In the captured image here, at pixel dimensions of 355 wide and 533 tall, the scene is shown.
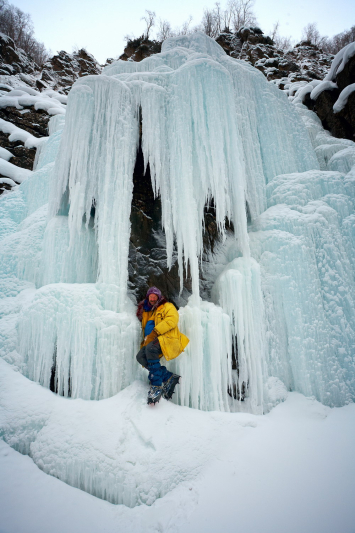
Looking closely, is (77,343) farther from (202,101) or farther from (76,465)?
(202,101)

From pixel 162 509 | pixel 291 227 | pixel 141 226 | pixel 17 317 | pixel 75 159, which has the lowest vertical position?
pixel 162 509

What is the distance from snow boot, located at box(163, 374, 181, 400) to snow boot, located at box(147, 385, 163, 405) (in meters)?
0.09

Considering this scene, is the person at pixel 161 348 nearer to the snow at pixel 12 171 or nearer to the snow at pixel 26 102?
the snow at pixel 12 171

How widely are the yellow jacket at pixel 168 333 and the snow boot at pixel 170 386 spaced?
346mm

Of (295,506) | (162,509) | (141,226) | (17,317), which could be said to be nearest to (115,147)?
(141,226)

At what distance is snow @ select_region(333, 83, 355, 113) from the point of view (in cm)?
584

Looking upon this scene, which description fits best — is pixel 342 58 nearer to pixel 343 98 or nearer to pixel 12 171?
pixel 343 98

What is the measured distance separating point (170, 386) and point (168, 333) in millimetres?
622

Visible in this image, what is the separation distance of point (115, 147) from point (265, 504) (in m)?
4.35

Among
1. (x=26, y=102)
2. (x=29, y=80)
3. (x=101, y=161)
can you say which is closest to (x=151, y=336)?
(x=101, y=161)

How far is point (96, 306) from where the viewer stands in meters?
3.13

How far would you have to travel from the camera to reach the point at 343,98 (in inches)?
240

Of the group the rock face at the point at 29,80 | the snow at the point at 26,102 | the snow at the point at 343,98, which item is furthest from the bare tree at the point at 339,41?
the snow at the point at 26,102

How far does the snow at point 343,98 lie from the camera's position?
584cm
